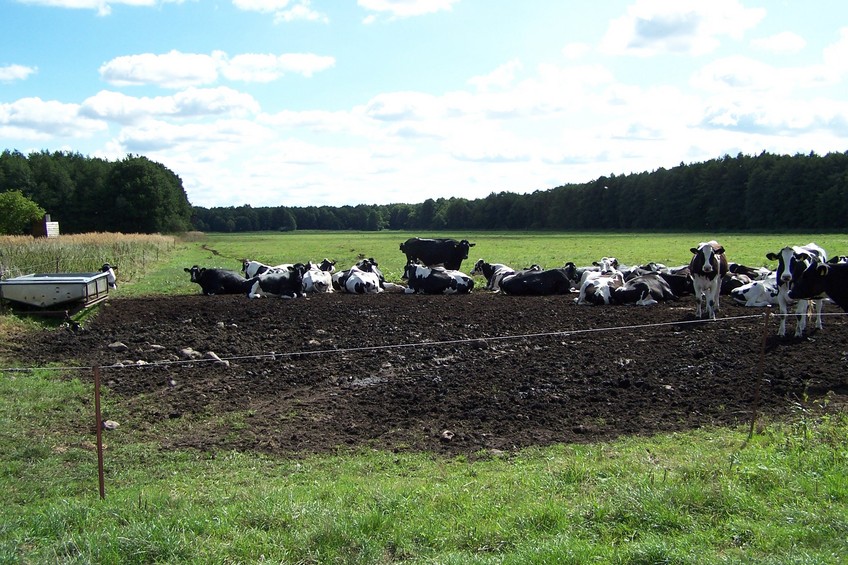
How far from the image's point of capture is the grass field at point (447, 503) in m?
5.58

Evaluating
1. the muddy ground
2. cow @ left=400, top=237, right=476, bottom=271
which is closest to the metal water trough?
the muddy ground

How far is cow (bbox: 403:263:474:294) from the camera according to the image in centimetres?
2442

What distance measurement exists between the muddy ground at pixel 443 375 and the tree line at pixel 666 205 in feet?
257

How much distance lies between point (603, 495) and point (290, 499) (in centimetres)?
288

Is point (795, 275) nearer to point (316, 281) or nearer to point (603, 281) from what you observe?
point (603, 281)

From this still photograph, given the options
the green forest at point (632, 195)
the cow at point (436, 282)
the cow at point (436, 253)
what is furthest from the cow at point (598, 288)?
the green forest at point (632, 195)

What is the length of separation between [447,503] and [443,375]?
5511 mm

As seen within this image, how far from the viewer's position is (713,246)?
17625mm

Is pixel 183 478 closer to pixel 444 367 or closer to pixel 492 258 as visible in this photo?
pixel 444 367

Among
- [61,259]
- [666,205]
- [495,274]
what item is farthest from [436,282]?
[666,205]

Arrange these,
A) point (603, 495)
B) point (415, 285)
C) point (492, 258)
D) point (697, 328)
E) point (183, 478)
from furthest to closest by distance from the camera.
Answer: point (492, 258), point (415, 285), point (697, 328), point (183, 478), point (603, 495)

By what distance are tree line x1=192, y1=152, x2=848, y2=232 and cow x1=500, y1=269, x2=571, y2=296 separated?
70.4 m

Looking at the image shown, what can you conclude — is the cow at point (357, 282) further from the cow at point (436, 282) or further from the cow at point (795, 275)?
the cow at point (795, 275)

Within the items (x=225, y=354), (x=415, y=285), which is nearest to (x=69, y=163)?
(x=415, y=285)
